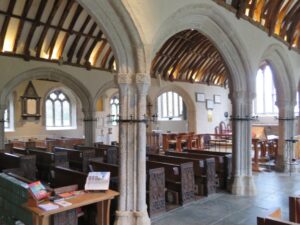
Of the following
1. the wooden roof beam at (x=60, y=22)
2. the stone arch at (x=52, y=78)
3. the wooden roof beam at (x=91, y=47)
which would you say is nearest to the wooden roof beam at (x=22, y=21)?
the stone arch at (x=52, y=78)

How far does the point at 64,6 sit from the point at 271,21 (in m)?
5.79

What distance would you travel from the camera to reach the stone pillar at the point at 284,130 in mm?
8727

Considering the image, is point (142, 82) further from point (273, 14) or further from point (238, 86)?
point (273, 14)

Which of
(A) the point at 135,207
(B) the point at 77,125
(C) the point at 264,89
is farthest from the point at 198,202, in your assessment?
(C) the point at 264,89

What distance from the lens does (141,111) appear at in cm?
435

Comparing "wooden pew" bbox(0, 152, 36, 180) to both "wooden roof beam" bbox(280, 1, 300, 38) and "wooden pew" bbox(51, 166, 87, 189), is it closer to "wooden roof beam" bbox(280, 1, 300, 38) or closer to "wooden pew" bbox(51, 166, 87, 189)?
"wooden pew" bbox(51, 166, 87, 189)

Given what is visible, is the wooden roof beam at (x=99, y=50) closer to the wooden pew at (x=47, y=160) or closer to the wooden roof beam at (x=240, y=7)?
the wooden pew at (x=47, y=160)

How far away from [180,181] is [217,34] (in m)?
3.12

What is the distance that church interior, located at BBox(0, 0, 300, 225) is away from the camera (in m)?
4.22

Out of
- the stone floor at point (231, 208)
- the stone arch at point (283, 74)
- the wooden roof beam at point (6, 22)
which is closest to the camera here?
the stone floor at point (231, 208)

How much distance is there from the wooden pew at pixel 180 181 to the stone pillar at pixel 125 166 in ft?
5.17

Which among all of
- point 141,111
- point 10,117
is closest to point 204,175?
point 141,111

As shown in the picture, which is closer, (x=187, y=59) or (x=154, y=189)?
(x=154, y=189)

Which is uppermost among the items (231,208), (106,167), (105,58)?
(105,58)
